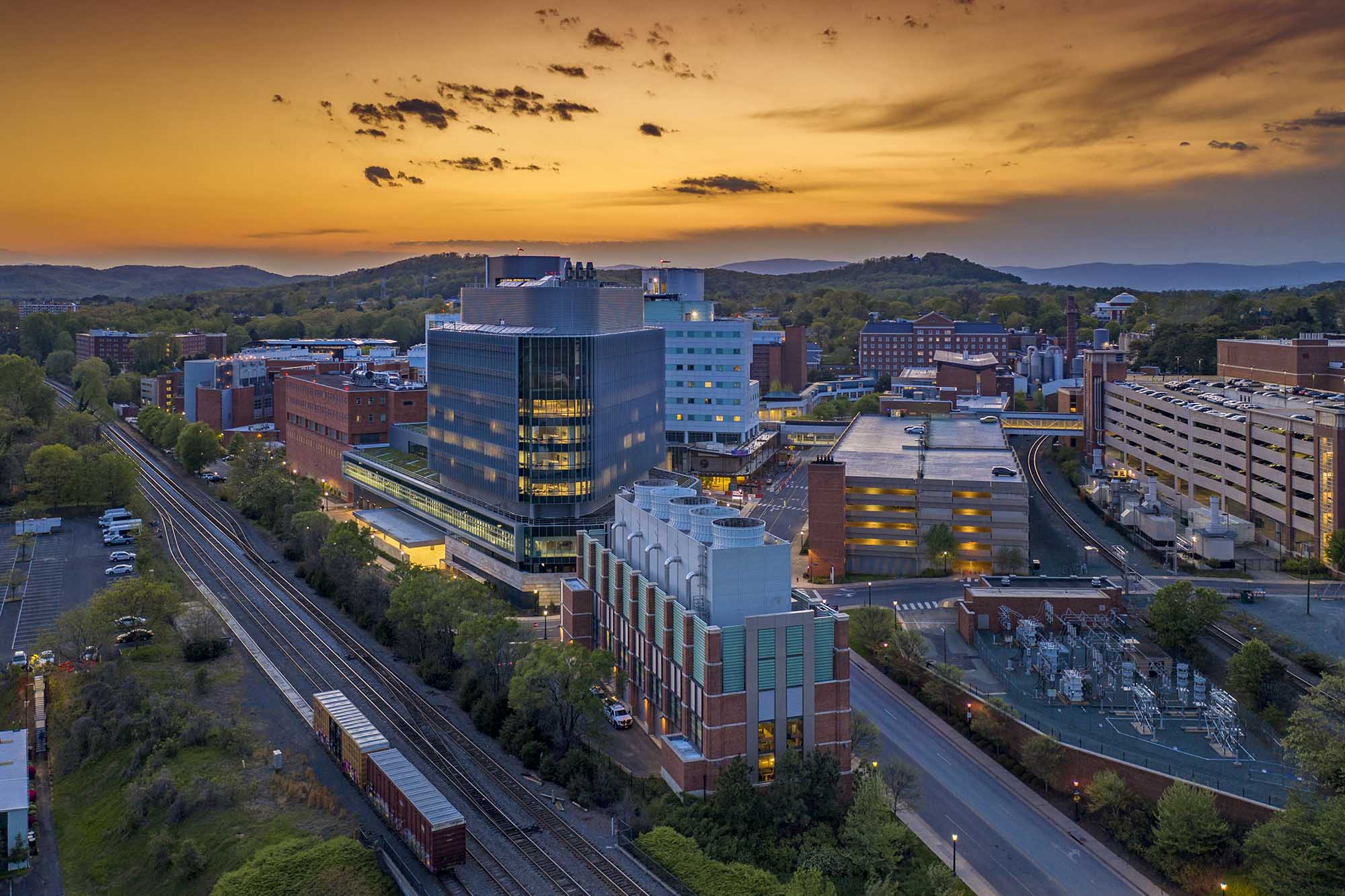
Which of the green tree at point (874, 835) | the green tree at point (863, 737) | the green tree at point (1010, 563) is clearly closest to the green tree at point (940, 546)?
the green tree at point (1010, 563)

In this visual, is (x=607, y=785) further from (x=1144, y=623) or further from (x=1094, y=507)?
(x=1094, y=507)

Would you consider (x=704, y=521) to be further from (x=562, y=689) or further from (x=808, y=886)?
(x=808, y=886)

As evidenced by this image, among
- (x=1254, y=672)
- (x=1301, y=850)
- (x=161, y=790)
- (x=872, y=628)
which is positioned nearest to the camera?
(x=1301, y=850)

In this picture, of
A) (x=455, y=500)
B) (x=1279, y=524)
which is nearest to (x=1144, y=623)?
(x=1279, y=524)

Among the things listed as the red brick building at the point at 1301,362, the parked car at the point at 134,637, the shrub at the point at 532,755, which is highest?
the red brick building at the point at 1301,362

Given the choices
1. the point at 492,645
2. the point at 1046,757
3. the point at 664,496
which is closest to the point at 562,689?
the point at 492,645

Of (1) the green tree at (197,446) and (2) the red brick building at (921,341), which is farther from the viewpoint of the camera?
(2) the red brick building at (921,341)

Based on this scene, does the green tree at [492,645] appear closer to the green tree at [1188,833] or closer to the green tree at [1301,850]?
the green tree at [1188,833]
